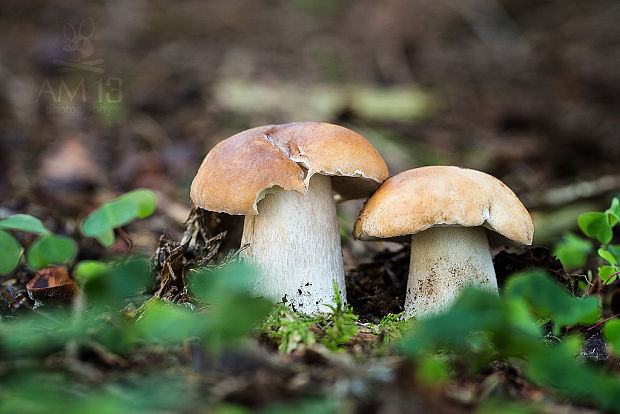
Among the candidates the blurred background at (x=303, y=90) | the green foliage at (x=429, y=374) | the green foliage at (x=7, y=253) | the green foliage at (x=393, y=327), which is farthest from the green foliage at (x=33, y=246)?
the green foliage at (x=429, y=374)

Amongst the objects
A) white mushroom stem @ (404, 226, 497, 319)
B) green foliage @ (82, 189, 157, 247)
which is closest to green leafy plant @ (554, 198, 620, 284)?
white mushroom stem @ (404, 226, 497, 319)

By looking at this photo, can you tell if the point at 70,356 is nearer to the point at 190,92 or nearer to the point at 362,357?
the point at 362,357

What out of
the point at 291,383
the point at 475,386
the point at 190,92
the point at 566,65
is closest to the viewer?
the point at 291,383

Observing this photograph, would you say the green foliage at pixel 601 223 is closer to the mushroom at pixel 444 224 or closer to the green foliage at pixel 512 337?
the mushroom at pixel 444 224

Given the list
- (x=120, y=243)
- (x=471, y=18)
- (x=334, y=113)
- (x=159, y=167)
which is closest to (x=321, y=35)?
(x=471, y=18)

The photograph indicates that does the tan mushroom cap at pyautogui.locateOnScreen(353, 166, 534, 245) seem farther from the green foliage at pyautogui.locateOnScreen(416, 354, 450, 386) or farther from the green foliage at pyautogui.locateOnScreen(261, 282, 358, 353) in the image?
the green foliage at pyautogui.locateOnScreen(416, 354, 450, 386)
